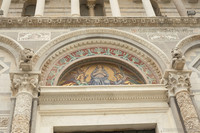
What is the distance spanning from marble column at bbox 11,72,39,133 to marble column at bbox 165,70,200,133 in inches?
131

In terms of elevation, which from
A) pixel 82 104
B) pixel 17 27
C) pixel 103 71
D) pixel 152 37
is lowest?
pixel 82 104

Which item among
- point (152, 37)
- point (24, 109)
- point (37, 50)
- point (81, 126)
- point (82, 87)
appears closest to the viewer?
point (24, 109)

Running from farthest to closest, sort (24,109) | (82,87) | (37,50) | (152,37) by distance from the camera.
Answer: (152,37) < (37,50) < (82,87) < (24,109)

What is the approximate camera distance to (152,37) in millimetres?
8852

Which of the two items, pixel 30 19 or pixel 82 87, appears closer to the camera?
pixel 82 87

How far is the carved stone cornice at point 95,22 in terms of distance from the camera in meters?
8.89

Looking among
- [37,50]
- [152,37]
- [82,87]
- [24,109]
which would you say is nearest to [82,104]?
[82,87]

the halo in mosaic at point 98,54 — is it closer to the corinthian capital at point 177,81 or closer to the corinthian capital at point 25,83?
the corinthian capital at point 177,81

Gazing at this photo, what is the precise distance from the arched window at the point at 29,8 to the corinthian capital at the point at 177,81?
6.20 metres

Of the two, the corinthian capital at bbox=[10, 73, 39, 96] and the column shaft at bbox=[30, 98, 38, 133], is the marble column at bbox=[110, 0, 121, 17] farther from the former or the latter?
the column shaft at bbox=[30, 98, 38, 133]

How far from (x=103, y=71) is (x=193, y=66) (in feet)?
8.56

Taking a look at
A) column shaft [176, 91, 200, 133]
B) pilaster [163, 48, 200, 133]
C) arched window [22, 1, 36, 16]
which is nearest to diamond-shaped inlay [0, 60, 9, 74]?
arched window [22, 1, 36, 16]

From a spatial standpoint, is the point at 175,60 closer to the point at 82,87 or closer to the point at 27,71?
the point at 82,87

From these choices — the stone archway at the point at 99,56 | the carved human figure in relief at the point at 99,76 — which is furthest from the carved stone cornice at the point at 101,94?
the carved human figure in relief at the point at 99,76
